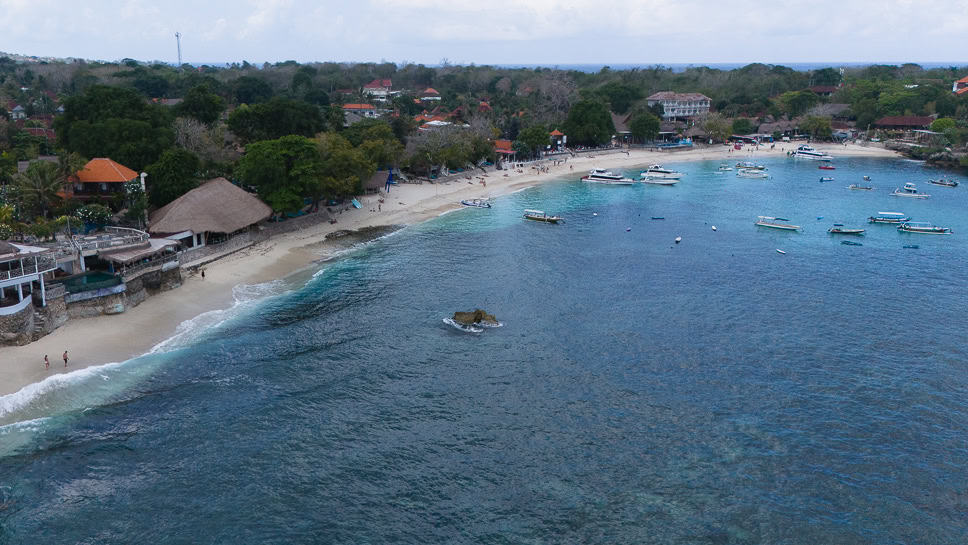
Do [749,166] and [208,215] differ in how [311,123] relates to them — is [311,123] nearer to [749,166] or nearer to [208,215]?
[208,215]

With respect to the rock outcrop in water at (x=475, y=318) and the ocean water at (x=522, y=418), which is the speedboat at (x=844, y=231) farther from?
the rock outcrop in water at (x=475, y=318)

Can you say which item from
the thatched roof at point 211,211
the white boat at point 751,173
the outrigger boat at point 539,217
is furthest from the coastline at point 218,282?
the white boat at point 751,173

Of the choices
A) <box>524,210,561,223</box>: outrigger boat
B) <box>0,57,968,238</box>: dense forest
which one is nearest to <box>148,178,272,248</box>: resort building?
<box>0,57,968,238</box>: dense forest

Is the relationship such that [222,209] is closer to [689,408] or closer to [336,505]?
[336,505]

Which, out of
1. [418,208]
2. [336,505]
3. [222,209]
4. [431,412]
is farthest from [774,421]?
[418,208]

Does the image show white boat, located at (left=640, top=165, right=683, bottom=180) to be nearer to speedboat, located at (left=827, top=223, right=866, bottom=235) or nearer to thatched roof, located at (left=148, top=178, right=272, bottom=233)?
speedboat, located at (left=827, top=223, right=866, bottom=235)

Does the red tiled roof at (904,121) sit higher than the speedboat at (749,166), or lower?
higher

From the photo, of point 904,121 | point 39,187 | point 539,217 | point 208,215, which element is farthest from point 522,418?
point 904,121
